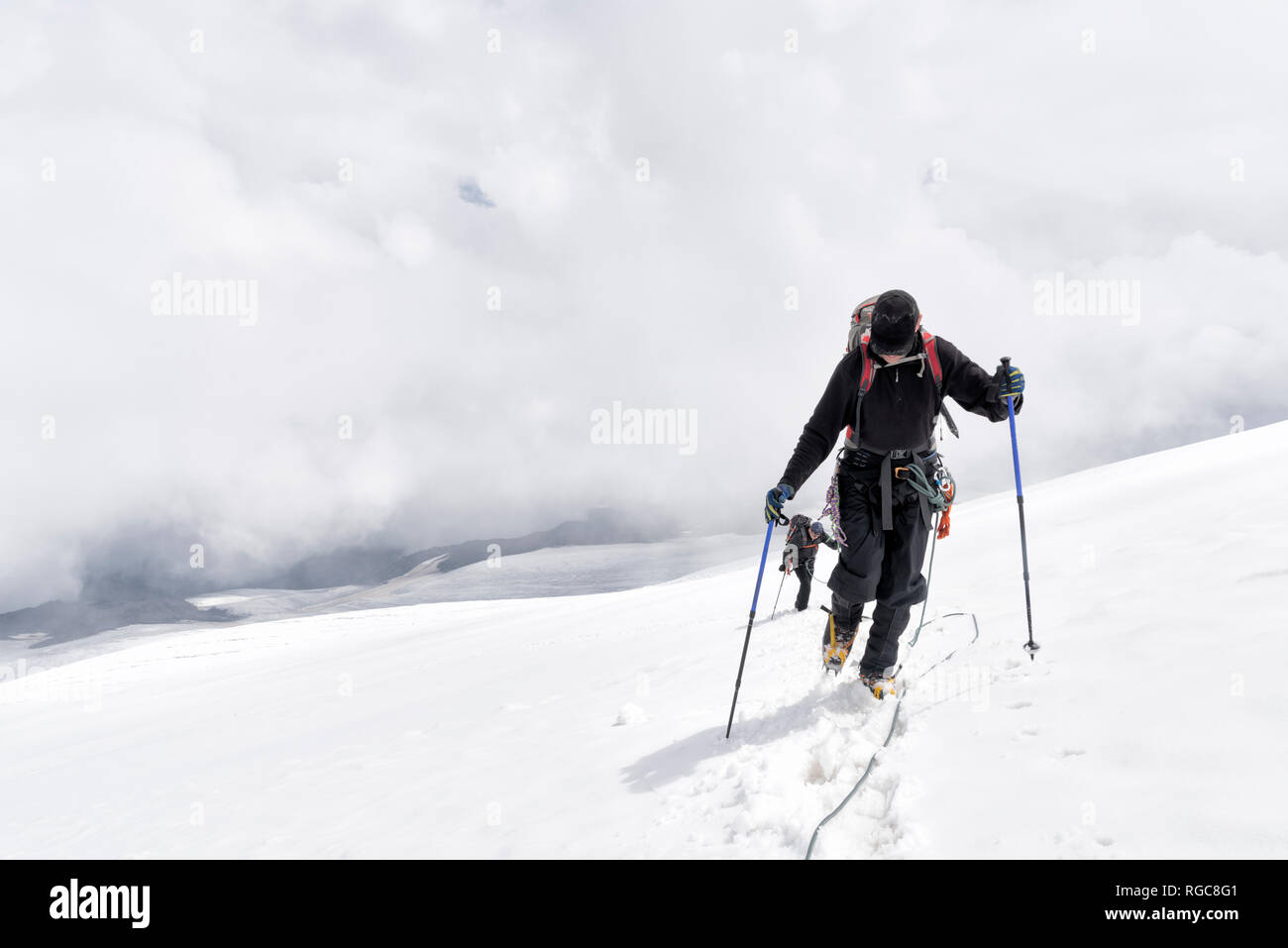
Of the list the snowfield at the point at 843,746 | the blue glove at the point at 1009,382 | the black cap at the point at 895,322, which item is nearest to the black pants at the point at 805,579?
the snowfield at the point at 843,746

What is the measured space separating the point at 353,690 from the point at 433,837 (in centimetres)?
935

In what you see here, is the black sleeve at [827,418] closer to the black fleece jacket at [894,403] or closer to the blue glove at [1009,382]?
the black fleece jacket at [894,403]

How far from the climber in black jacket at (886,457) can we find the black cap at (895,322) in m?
0.09

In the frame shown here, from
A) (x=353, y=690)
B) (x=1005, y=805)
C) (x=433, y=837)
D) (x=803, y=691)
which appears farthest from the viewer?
(x=353, y=690)

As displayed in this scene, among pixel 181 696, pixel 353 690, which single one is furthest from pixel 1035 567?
pixel 181 696

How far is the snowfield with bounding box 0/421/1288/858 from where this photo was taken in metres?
2.63

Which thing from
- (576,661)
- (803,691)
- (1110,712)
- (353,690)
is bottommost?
(353,690)

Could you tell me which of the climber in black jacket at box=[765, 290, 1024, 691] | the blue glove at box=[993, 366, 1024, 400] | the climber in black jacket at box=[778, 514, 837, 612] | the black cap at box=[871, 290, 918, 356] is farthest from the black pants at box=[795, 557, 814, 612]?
the black cap at box=[871, 290, 918, 356]

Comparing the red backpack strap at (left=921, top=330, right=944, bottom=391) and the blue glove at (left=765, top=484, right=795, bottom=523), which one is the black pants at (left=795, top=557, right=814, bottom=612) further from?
the red backpack strap at (left=921, top=330, right=944, bottom=391)

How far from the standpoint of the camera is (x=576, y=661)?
392 inches

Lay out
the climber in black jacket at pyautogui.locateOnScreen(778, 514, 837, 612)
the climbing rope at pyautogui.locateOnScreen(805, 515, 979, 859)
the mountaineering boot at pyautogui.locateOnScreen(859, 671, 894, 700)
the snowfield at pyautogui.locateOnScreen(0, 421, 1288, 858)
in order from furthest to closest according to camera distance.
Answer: the climber in black jacket at pyautogui.locateOnScreen(778, 514, 837, 612) < the mountaineering boot at pyautogui.locateOnScreen(859, 671, 894, 700) < the climbing rope at pyautogui.locateOnScreen(805, 515, 979, 859) < the snowfield at pyautogui.locateOnScreen(0, 421, 1288, 858)
